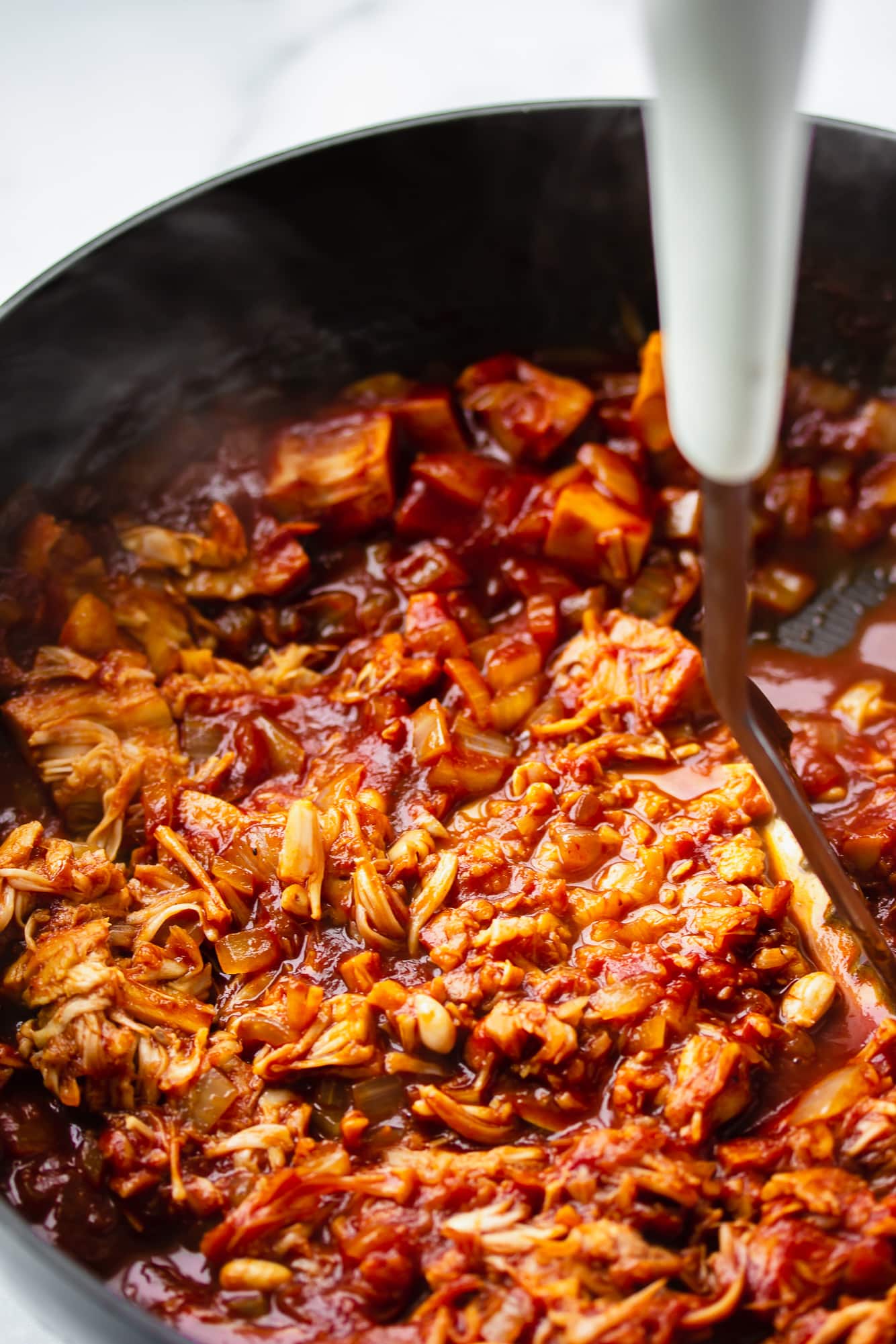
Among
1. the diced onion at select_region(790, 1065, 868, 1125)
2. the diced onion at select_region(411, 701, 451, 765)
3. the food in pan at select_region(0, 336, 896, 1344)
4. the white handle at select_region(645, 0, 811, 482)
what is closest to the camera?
the white handle at select_region(645, 0, 811, 482)

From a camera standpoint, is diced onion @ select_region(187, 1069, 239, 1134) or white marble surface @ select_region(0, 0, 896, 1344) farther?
white marble surface @ select_region(0, 0, 896, 1344)

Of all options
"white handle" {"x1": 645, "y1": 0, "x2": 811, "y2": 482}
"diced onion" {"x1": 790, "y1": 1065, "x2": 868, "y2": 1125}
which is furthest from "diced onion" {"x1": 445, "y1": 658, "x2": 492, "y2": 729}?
"white handle" {"x1": 645, "y1": 0, "x2": 811, "y2": 482}

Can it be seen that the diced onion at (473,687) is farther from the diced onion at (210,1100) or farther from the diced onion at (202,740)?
the diced onion at (210,1100)

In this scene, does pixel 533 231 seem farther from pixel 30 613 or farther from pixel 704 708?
pixel 30 613

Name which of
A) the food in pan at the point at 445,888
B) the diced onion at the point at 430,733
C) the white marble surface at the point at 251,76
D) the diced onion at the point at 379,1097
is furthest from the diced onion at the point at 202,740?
the white marble surface at the point at 251,76

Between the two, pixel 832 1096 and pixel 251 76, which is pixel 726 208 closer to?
pixel 832 1096

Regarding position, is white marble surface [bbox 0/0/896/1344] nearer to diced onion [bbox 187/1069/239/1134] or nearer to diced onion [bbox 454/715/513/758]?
diced onion [bbox 454/715/513/758]
